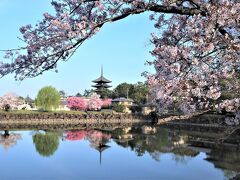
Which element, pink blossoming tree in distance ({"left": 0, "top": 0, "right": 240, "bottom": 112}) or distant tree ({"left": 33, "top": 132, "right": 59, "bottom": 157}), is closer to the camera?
pink blossoming tree in distance ({"left": 0, "top": 0, "right": 240, "bottom": 112})

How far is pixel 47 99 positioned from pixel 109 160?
133ft

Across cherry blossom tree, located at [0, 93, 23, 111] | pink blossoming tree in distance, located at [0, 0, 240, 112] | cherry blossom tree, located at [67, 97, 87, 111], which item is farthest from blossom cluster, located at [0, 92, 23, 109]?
pink blossoming tree in distance, located at [0, 0, 240, 112]

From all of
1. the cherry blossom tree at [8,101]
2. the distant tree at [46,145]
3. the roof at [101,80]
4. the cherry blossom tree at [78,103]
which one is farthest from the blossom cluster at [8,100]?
the distant tree at [46,145]

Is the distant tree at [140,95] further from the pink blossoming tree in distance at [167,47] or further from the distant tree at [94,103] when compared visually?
the pink blossoming tree in distance at [167,47]

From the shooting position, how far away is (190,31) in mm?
5477

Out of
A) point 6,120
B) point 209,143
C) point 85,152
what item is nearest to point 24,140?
point 85,152

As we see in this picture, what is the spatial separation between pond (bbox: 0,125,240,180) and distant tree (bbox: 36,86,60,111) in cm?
3093

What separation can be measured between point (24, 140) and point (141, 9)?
76.6 ft

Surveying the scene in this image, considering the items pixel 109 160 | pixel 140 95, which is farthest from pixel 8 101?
pixel 109 160

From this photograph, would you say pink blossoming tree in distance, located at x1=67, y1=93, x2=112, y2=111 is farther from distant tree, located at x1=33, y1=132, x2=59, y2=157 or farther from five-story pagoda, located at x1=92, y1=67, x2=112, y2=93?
distant tree, located at x1=33, y1=132, x2=59, y2=157

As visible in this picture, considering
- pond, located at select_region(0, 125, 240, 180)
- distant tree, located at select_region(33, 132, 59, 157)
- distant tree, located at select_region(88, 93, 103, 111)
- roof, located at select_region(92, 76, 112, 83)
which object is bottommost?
pond, located at select_region(0, 125, 240, 180)

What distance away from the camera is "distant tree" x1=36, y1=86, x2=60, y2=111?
5828 cm

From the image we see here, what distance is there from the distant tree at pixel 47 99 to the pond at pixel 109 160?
30.9 meters

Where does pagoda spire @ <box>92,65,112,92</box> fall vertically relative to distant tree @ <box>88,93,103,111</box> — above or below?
above
